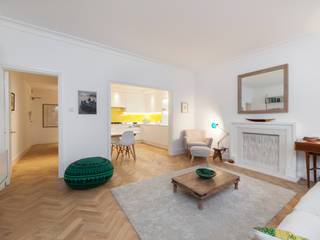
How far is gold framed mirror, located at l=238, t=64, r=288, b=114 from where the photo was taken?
309 cm

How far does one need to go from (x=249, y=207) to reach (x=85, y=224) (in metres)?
2.09

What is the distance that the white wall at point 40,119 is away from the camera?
246 inches

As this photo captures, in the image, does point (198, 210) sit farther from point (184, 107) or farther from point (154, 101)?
point (154, 101)

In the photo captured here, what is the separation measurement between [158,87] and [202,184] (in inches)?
118

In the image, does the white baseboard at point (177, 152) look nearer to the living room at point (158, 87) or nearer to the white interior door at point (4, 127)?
the living room at point (158, 87)

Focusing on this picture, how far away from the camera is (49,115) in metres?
6.62

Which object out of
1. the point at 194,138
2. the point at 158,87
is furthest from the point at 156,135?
the point at 158,87

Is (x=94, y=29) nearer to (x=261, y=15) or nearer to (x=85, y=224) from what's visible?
(x=261, y=15)

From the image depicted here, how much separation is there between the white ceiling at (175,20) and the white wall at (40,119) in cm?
514

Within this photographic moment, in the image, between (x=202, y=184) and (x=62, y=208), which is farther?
(x=202, y=184)

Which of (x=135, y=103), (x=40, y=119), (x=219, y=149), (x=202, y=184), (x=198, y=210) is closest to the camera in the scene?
(x=198, y=210)

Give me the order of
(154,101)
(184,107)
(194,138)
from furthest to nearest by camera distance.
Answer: (154,101)
(184,107)
(194,138)

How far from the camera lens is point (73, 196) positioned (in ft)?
7.20

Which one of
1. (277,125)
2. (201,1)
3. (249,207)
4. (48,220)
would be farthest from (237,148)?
(48,220)
